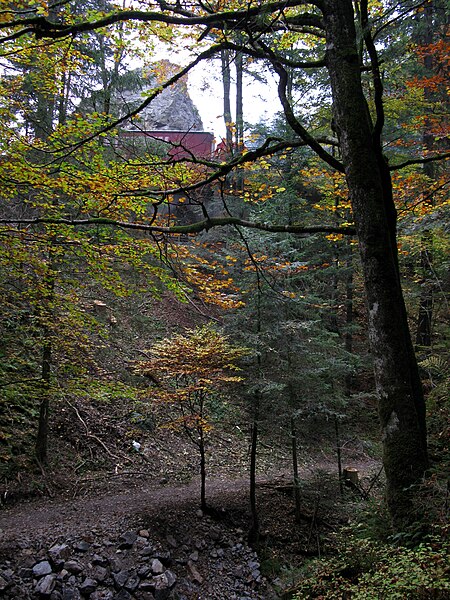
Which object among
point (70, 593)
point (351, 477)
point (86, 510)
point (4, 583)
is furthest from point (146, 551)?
point (351, 477)

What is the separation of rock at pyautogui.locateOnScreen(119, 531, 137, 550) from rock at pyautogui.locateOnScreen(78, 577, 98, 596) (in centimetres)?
69

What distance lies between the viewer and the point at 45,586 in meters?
4.90

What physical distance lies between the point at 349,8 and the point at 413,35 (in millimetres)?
9025

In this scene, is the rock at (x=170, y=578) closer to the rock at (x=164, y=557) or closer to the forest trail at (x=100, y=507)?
the rock at (x=164, y=557)

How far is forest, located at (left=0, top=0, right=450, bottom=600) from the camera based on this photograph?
3545 millimetres

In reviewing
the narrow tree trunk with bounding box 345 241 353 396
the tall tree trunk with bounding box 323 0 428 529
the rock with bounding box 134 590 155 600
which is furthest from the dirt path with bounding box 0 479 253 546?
the narrow tree trunk with bounding box 345 241 353 396

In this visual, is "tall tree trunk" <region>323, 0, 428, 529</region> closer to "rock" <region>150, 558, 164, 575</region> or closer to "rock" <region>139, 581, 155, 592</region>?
"rock" <region>139, 581, 155, 592</region>

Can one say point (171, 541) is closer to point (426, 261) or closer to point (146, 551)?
point (146, 551)

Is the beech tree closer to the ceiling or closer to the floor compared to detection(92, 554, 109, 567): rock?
closer to the ceiling

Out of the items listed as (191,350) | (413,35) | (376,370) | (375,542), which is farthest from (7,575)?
(413,35)

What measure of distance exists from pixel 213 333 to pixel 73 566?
3802 millimetres

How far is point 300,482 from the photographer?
749 centimetres

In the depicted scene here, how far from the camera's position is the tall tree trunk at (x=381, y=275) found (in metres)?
3.28

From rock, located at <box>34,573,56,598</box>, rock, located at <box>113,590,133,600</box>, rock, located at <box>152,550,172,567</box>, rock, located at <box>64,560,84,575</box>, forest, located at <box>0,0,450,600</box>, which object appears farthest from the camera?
rock, located at <box>152,550,172,567</box>
